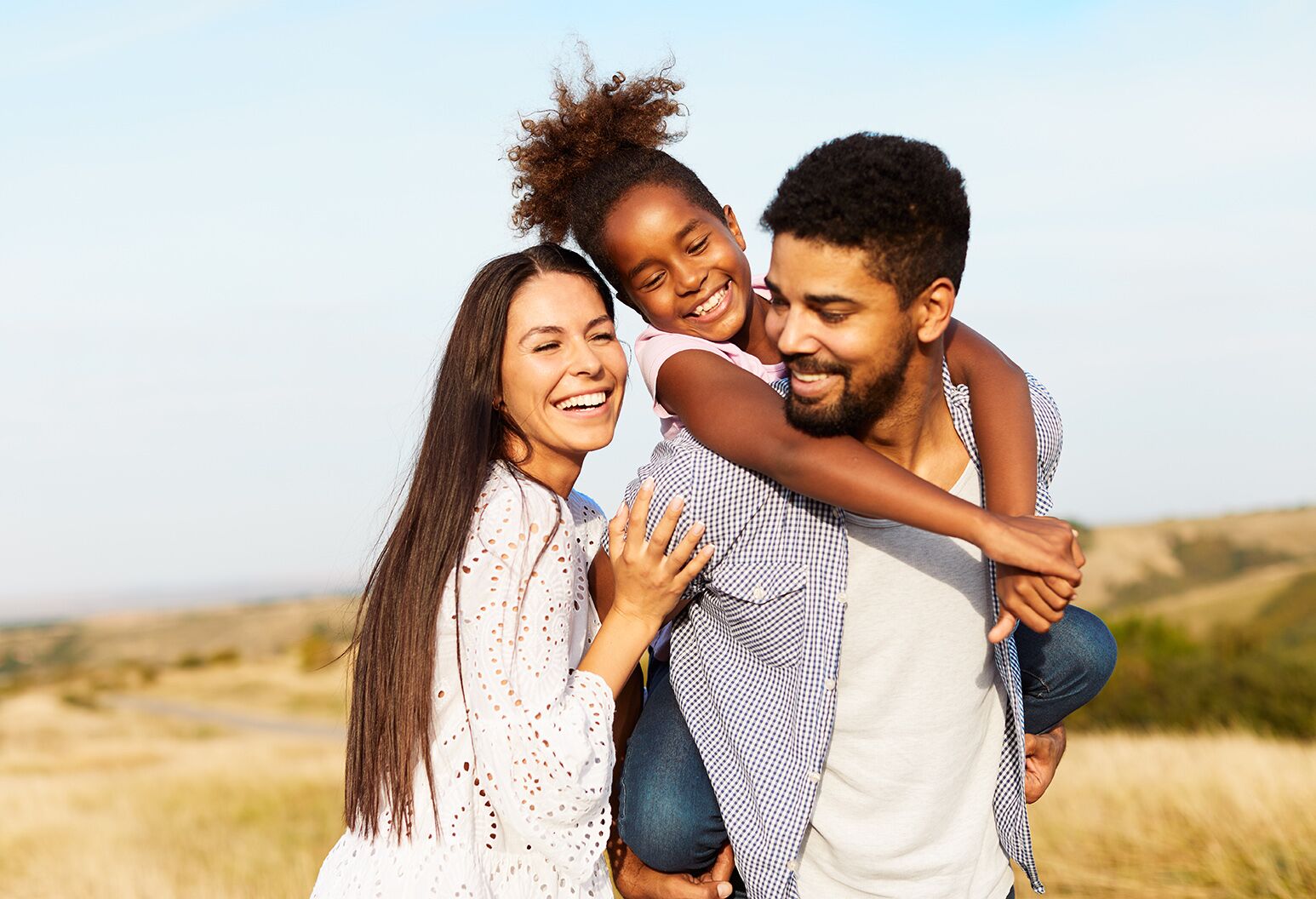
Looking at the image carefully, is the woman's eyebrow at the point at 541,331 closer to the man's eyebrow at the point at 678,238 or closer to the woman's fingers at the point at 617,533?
the man's eyebrow at the point at 678,238

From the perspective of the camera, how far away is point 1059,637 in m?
3.54

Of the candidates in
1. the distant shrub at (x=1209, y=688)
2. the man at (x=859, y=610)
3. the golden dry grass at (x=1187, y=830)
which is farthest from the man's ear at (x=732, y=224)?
the distant shrub at (x=1209, y=688)

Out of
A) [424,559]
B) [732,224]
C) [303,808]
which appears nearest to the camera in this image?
[424,559]

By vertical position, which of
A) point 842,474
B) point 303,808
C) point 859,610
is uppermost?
point 842,474

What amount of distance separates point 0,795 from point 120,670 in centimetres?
4012

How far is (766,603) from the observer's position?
299cm

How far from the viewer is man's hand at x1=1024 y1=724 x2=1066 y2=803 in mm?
3605

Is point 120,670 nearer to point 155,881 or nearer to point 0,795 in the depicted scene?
point 0,795

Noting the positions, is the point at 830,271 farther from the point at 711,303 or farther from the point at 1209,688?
the point at 1209,688

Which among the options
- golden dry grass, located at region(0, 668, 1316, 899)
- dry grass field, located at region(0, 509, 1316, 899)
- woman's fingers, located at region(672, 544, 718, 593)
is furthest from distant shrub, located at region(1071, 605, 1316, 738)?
woman's fingers, located at region(672, 544, 718, 593)

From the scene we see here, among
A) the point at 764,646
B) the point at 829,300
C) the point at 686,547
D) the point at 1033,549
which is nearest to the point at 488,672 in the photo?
the point at 686,547

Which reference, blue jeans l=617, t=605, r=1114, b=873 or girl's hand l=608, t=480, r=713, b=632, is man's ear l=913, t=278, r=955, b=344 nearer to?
girl's hand l=608, t=480, r=713, b=632

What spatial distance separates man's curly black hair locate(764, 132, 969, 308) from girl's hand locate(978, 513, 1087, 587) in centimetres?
59

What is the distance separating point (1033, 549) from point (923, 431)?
63 cm
